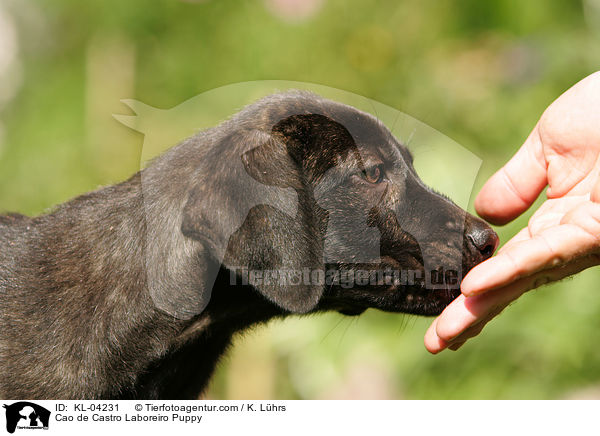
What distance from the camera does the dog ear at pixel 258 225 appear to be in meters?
2.46

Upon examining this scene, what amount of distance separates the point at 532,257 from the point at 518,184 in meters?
1.09

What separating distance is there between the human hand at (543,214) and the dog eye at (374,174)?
0.60 metres

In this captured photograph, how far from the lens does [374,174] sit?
3.00m

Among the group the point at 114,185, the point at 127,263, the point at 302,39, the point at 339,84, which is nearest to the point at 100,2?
the point at 302,39

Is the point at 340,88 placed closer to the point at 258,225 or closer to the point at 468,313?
the point at 258,225

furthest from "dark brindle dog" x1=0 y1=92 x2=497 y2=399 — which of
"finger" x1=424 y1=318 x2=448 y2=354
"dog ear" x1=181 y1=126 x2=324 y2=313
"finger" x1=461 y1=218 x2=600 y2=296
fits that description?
"finger" x1=461 y1=218 x2=600 y2=296

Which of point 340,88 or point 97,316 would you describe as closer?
point 97,316

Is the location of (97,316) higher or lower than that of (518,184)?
lower

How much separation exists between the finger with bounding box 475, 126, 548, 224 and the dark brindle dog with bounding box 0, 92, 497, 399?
423mm

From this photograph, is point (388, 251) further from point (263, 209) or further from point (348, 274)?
point (263, 209)

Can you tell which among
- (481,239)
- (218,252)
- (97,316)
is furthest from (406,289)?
(97,316)

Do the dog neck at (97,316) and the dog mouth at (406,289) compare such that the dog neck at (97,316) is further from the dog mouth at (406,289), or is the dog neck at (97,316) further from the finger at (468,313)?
the finger at (468,313)
